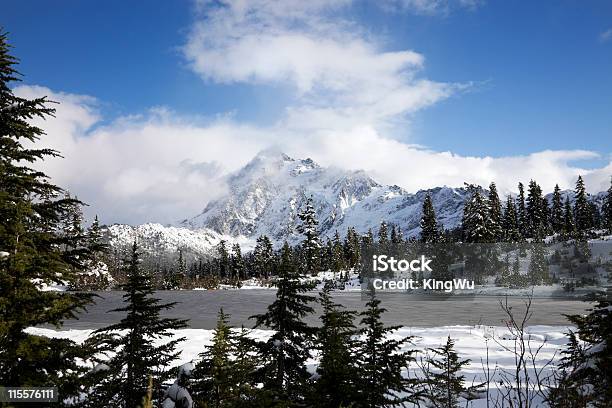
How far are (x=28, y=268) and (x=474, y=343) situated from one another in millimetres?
24126

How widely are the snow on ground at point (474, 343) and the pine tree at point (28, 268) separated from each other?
38.3 ft

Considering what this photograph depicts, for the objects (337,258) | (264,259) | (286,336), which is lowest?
(264,259)

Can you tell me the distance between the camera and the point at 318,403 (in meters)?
6.69

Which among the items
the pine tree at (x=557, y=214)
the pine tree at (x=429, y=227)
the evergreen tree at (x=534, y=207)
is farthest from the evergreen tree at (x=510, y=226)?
the pine tree at (x=429, y=227)

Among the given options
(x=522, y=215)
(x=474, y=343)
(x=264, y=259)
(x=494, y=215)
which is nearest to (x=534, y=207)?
(x=522, y=215)

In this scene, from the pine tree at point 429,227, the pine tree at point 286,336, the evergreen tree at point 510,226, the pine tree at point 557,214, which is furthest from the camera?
the pine tree at point 557,214

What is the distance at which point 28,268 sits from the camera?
22.8 ft

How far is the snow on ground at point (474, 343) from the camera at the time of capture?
19.1 meters

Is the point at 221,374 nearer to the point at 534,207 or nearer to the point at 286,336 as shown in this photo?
the point at 286,336

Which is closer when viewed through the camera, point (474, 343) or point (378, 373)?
point (378, 373)

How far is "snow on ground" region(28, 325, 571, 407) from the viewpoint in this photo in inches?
754

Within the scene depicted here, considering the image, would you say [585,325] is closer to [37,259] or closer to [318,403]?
[318,403]

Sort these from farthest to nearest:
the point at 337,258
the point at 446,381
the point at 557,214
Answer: the point at 337,258 → the point at 557,214 → the point at 446,381

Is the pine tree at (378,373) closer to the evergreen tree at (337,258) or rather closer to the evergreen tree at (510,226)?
the evergreen tree at (510,226)
